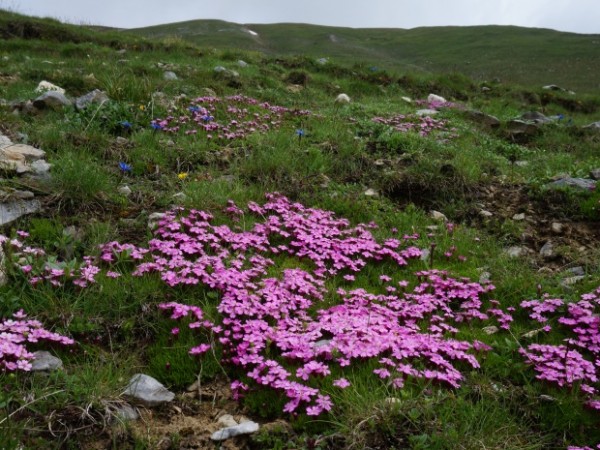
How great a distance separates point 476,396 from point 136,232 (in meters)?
3.98

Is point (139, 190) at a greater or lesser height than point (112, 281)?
greater

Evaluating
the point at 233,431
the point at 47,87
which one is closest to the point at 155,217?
the point at 233,431

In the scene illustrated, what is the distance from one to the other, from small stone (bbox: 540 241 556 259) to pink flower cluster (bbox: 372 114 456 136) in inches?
178

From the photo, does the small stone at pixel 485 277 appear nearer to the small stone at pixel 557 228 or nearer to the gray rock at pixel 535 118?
the small stone at pixel 557 228

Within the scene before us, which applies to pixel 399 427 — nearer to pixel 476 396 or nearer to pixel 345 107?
pixel 476 396

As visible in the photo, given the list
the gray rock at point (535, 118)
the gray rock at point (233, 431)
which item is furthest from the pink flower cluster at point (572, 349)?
the gray rock at point (535, 118)

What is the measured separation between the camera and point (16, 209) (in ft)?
17.9

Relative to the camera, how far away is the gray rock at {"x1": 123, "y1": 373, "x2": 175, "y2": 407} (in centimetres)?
360

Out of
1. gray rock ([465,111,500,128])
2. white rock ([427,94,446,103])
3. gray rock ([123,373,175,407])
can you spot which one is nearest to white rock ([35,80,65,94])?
gray rock ([123,373,175,407])

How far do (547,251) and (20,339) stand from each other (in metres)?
5.97

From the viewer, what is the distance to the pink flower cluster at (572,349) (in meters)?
3.93

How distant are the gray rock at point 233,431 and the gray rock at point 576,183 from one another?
649 cm

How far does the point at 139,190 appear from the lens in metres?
6.54

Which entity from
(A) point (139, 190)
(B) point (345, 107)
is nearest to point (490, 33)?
(B) point (345, 107)
